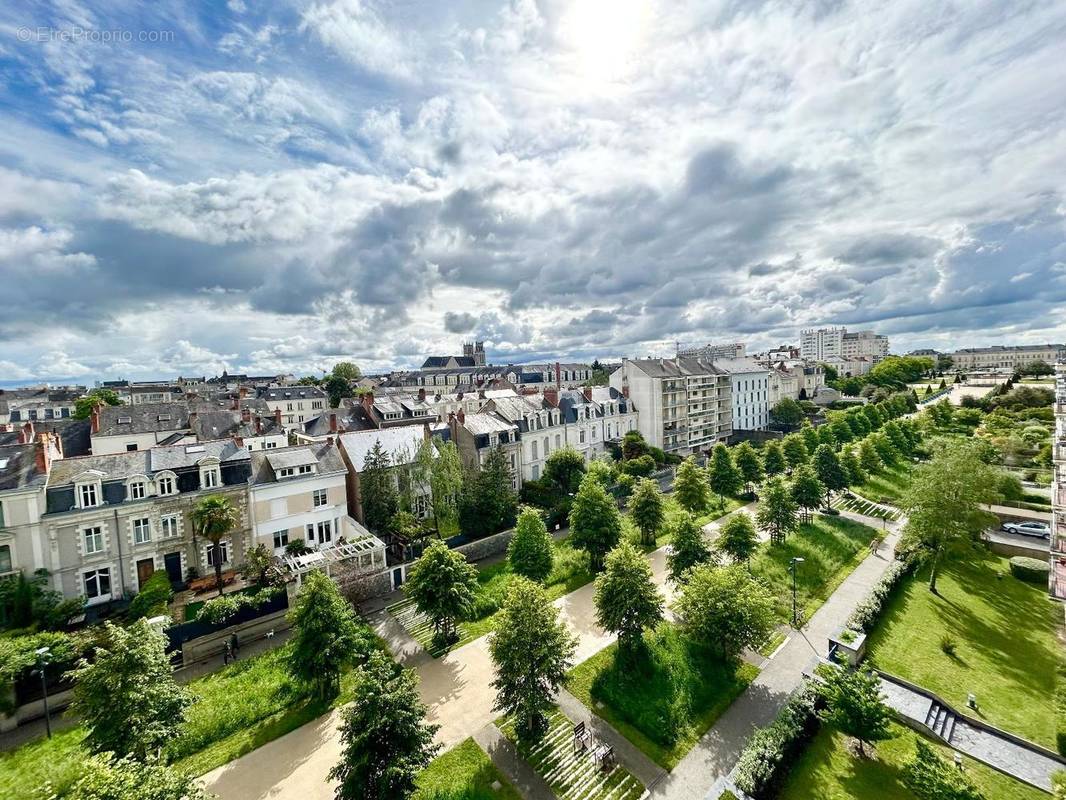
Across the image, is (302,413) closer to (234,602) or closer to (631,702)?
(234,602)

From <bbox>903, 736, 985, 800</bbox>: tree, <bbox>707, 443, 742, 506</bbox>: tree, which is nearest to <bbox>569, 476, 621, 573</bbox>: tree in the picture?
<bbox>707, 443, 742, 506</bbox>: tree

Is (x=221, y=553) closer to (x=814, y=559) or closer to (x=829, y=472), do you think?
(x=814, y=559)

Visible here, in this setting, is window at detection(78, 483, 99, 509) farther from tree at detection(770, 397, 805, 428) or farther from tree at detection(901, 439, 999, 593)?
tree at detection(770, 397, 805, 428)

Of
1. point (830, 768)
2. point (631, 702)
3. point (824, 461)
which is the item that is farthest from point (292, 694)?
point (824, 461)

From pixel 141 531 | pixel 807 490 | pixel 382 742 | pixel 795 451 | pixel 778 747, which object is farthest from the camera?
pixel 795 451

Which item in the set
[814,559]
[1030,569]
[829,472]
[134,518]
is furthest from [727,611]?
[134,518]
